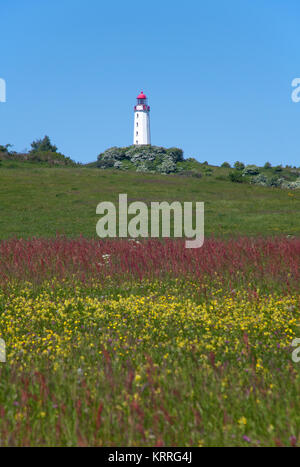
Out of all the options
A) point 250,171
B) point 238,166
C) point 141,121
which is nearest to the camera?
point 250,171

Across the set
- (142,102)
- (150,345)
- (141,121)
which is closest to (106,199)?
(150,345)

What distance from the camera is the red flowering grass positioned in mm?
13852

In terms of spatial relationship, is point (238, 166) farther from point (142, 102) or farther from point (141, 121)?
point (142, 102)

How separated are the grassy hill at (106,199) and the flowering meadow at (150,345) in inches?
372

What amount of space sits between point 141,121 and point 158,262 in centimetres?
10352

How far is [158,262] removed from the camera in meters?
15.1

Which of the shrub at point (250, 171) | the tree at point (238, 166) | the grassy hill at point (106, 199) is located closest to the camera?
the grassy hill at point (106, 199)

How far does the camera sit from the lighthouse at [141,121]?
115m

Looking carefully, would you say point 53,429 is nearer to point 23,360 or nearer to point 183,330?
point 23,360

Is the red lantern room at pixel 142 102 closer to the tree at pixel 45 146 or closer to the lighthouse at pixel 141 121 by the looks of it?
the lighthouse at pixel 141 121

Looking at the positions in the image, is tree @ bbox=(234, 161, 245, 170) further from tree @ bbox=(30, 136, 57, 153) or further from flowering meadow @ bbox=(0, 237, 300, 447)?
flowering meadow @ bbox=(0, 237, 300, 447)

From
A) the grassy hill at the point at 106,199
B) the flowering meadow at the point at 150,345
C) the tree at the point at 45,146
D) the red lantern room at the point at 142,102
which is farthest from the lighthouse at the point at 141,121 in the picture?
the flowering meadow at the point at 150,345

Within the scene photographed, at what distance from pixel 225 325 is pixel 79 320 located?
288 centimetres
